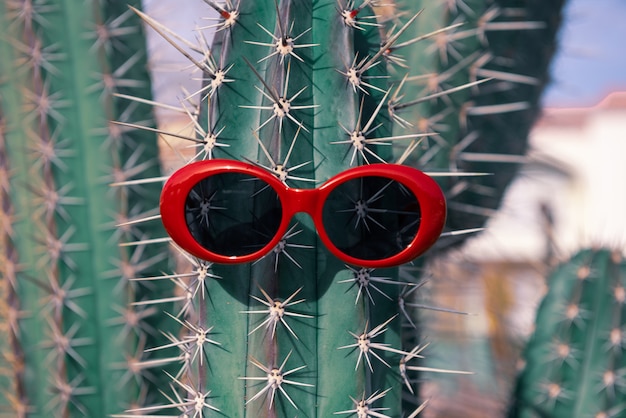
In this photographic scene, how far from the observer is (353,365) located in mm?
1172

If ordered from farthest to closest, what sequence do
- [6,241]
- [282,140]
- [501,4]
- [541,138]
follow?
[541,138] → [501,4] → [6,241] → [282,140]

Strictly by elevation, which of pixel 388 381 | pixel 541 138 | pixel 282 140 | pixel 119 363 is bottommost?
pixel 541 138

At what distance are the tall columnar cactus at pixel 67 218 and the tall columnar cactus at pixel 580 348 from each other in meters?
1.20

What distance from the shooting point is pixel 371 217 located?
1.19 metres

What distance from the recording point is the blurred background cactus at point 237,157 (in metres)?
1.17

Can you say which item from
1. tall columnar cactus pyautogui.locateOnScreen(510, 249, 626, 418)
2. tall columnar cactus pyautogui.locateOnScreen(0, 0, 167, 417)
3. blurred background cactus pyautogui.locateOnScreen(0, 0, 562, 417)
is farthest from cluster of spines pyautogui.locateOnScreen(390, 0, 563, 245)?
tall columnar cactus pyautogui.locateOnScreen(0, 0, 167, 417)

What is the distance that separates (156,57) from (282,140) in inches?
47.2

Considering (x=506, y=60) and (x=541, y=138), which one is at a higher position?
(x=506, y=60)

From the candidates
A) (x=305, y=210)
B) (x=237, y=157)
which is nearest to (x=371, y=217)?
(x=305, y=210)

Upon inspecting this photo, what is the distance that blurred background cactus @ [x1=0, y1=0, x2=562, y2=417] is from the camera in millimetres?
1168

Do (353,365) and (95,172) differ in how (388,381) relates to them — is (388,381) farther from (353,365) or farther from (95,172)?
(95,172)

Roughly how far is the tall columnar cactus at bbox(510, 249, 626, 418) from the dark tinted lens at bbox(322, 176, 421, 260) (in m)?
1.18

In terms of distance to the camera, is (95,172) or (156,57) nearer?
(95,172)

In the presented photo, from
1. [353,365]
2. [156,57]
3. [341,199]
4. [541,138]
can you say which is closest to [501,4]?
[156,57]
